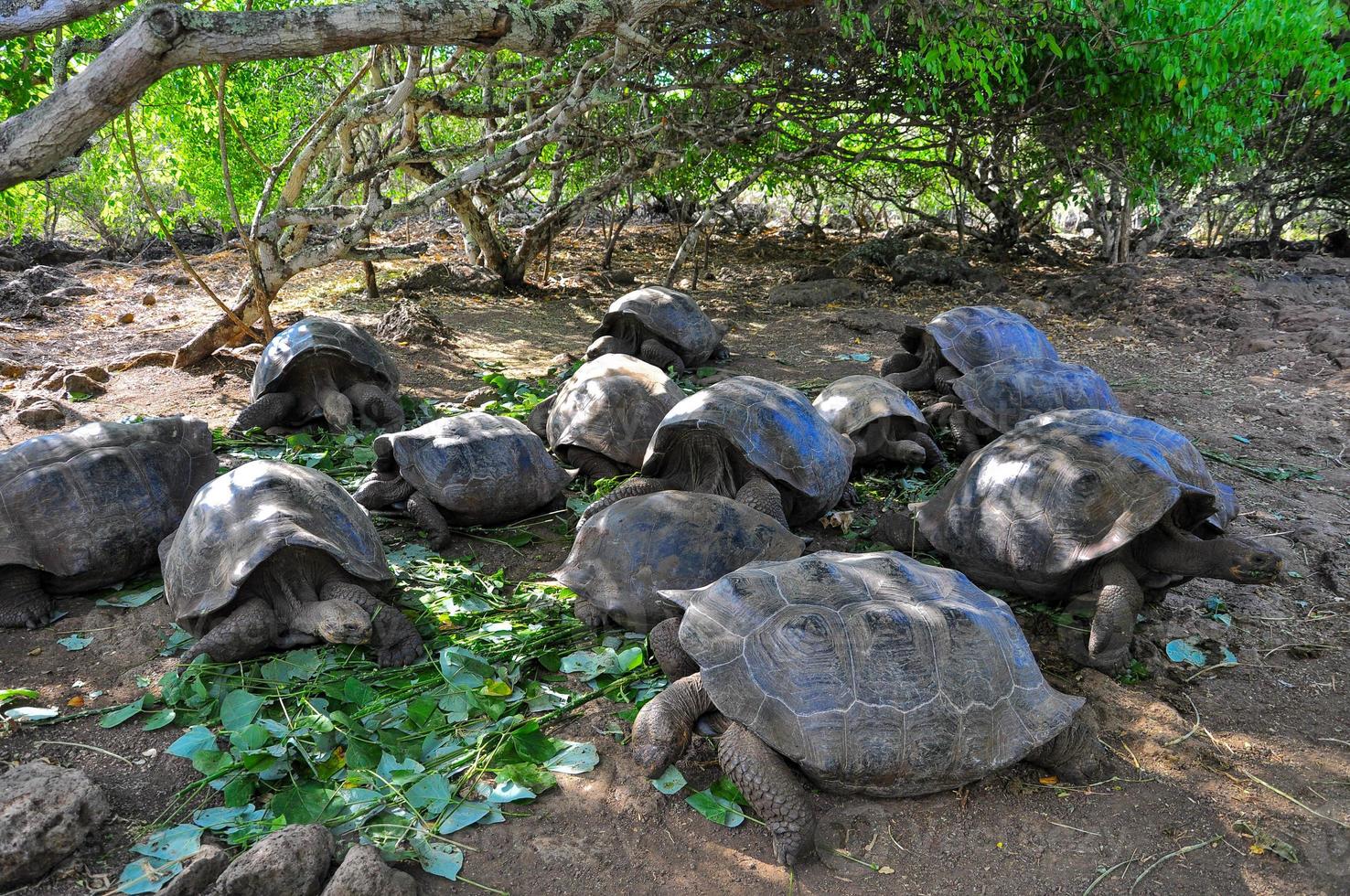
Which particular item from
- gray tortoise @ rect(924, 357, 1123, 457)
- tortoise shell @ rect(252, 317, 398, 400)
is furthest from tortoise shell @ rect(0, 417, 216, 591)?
gray tortoise @ rect(924, 357, 1123, 457)

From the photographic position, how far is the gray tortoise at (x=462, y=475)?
199 inches

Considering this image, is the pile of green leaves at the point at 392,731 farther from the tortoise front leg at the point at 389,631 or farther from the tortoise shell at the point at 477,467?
the tortoise shell at the point at 477,467

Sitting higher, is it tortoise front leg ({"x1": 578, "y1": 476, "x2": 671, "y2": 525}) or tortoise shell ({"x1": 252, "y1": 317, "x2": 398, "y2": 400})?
tortoise shell ({"x1": 252, "y1": 317, "x2": 398, "y2": 400})

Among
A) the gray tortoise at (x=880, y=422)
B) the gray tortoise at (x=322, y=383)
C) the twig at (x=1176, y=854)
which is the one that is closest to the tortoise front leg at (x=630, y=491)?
the gray tortoise at (x=880, y=422)

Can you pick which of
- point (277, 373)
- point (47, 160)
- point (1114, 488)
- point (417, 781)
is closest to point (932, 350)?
point (1114, 488)

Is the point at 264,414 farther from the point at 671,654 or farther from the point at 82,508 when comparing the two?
the point at 671,654

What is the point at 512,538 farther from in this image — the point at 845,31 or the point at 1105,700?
the point at 845,31

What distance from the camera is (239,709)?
346 cm

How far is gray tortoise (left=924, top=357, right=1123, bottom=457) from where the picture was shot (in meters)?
6.36

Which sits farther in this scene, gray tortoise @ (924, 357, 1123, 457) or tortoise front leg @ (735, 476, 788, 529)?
gray tortoise @ (924, 357, 1123, 457)

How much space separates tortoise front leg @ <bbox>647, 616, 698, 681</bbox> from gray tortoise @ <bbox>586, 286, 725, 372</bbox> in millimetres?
5234

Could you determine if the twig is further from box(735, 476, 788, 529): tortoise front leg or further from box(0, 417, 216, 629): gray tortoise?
box(0, 417, 216, 629): gray tortoise

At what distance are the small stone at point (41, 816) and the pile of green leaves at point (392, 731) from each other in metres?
0.22

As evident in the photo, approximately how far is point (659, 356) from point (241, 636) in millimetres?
5626
